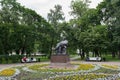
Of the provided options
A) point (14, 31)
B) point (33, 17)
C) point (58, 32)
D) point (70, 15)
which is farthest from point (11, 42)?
point (70, 15)

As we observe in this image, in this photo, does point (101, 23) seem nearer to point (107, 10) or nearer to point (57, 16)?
point (107, 10)

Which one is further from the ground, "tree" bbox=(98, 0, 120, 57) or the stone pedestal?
"tree" bbox=(98, 0, 120, 57)

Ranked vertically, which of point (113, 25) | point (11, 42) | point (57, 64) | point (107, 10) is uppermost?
point (107, 10)

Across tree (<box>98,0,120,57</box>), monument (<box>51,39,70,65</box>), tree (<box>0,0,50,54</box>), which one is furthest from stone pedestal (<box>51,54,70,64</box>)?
tree (<box>98,0,120,57</box>)

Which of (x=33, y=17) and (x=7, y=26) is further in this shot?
(x=33, y=17)

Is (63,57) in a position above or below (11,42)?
below

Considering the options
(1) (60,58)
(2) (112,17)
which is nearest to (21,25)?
(2) (112,17)

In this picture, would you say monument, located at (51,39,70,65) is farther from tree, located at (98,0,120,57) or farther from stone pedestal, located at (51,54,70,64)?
tree, located at (98,0,120,57)

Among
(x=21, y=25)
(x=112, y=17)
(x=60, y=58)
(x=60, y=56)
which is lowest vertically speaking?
(x=60, y=58)

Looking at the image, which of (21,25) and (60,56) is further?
(21,25)

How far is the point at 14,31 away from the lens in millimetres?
37469

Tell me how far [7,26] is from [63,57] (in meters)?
15.4

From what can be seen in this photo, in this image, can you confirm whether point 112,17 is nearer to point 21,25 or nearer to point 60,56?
point 21,25

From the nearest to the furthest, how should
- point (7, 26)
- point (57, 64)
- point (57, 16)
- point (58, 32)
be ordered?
point (57, 64) < point (7, 26) < point (58, 32) < point (57, 16)
